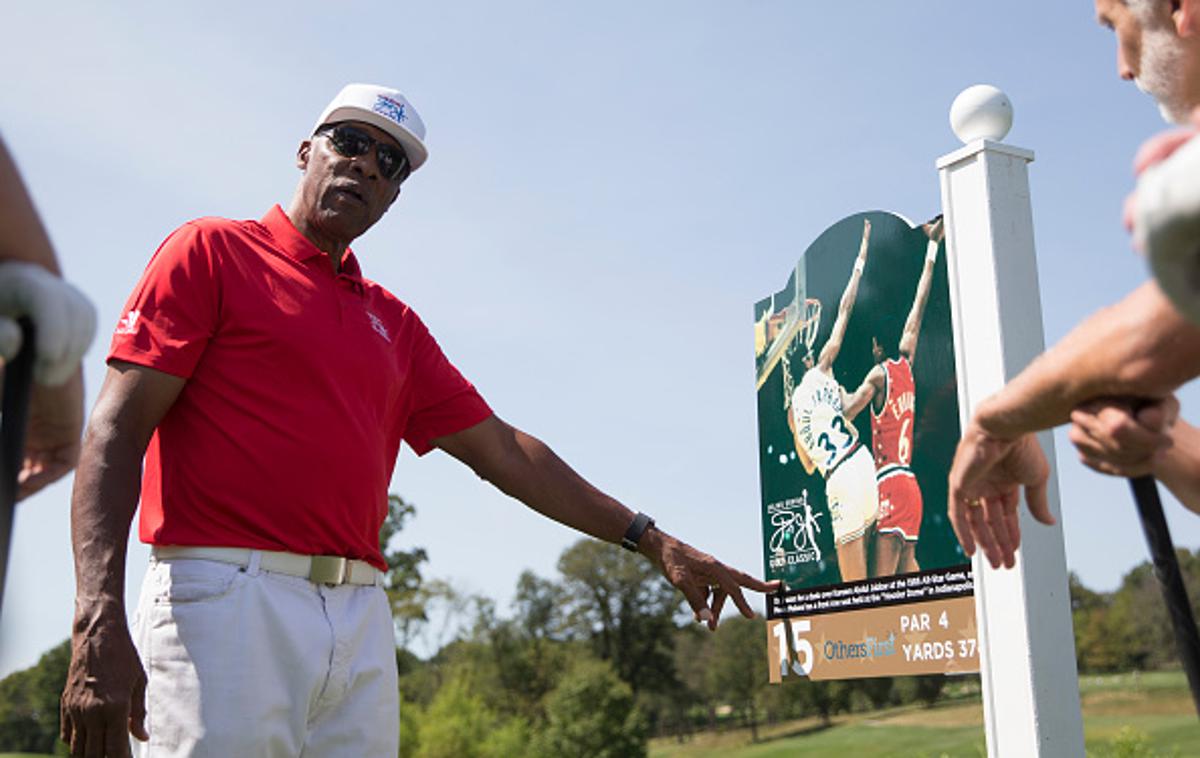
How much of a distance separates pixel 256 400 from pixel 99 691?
2.73 feet

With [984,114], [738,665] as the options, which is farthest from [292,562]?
[738,665]

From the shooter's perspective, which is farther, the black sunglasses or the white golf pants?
the black sunglasses

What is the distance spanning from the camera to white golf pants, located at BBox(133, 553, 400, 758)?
9.18 ft

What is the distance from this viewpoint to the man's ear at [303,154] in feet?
12.6

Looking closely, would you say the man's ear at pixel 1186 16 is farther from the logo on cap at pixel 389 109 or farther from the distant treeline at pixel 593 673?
the distant treeline at pixel 593 673

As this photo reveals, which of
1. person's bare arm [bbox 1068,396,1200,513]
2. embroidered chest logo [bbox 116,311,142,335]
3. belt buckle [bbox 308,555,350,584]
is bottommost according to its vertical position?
belt buckle [bbox 308,555,350,584]

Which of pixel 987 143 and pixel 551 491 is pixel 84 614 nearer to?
pixel 551 491

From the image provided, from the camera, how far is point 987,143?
12.8 feet

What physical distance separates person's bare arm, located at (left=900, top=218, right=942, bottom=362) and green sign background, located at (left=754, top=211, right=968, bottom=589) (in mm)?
22

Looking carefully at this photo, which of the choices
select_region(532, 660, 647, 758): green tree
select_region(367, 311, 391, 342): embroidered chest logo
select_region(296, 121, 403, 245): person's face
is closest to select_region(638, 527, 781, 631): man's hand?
select_region(367, 311, 391, 342): embroidered chest logo

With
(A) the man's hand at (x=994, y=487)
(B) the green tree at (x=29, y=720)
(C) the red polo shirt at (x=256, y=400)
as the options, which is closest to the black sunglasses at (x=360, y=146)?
(C) the red polo shirt at (x=256, y=400)

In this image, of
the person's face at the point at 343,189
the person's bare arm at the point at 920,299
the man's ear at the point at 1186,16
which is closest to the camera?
the man's ear at the point at 1186,16

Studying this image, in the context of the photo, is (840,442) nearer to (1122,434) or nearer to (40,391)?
(1122,434)

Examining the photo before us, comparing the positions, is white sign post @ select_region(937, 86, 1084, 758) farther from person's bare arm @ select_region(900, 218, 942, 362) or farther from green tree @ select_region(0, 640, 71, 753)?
green tree @ select_region(0, 640, 71, 753)
